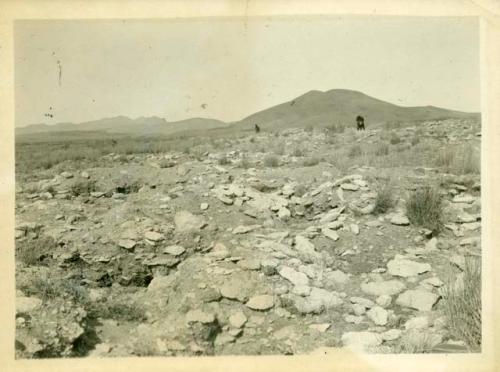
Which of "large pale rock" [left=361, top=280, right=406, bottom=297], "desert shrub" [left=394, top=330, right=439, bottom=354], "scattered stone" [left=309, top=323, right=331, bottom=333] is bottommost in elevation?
"desert shrub" [left=394, top=330, right=439, bottom=354]

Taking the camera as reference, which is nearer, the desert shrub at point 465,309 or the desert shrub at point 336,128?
the desert shrub at point 465,309

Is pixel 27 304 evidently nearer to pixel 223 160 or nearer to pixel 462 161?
pixel 223 160

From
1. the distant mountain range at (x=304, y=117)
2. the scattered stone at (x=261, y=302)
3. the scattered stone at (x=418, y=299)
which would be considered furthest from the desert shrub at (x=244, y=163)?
the scattered stone at (x=418, y=299)

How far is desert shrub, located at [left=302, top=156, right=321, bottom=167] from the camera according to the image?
2.40 m

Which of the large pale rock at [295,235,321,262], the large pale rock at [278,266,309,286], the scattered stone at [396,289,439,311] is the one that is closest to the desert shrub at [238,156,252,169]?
the large pale rock at [295,235,321,262]

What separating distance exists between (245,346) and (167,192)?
85cm

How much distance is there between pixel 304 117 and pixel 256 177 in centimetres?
40

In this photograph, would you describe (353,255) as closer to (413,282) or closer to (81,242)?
(413,282)

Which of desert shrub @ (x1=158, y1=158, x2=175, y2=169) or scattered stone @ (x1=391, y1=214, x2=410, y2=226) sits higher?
desert shrub @ (x1=158, y1=158, x2=175, y2=169)

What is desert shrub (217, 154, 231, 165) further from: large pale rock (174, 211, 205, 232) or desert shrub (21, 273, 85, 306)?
desert shrub (21, 273, 85, 306)

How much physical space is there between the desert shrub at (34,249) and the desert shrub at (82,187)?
262 millimetres

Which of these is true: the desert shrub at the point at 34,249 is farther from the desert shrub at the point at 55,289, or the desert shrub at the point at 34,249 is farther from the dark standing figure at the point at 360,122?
the dark standing figure at the point at 360,122

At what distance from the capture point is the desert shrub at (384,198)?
2.38 meters

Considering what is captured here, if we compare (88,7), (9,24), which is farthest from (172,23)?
Answer: (9,24)
